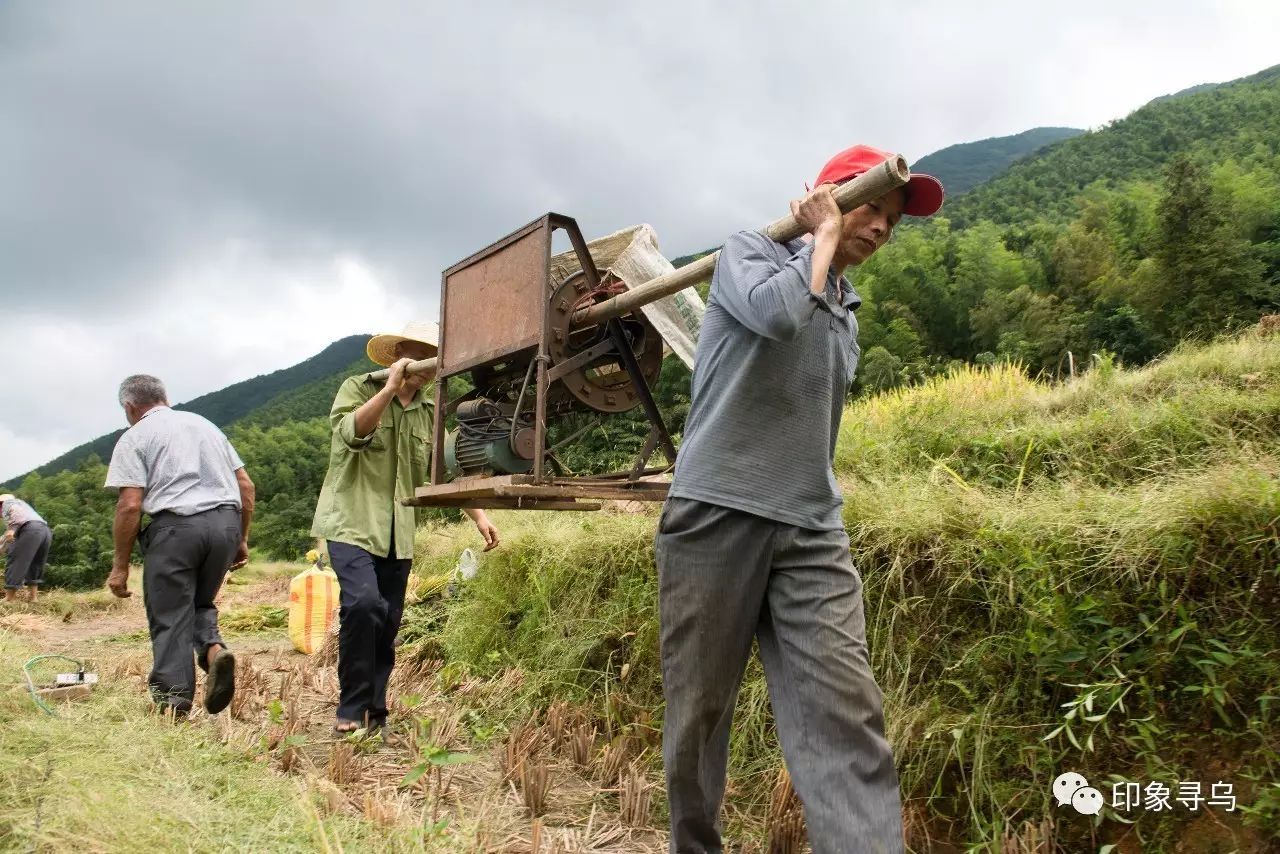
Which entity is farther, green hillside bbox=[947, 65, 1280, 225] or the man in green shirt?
green hillside bbox=[947, 65, 1280, 225]

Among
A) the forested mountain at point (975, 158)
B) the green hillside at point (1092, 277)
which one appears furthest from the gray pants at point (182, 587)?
the forested mountain at point (975, 158)

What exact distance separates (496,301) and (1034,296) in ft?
110

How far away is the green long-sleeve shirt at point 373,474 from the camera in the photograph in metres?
4.43

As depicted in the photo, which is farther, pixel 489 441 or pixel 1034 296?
pixel 1034 296

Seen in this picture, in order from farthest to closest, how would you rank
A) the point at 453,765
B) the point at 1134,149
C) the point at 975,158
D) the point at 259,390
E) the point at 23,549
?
the point at 975,158 → the point at 259,390 → the point at 1134,149 → the point at 23,549 → the point at 453,765

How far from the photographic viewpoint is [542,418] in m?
3.17

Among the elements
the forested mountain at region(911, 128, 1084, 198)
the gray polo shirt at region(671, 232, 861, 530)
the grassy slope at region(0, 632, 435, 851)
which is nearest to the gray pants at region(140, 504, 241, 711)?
the grassy slope at region(0, 632, 435, 851)

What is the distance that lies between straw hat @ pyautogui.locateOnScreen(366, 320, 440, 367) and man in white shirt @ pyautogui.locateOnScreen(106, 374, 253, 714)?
0.99 metres

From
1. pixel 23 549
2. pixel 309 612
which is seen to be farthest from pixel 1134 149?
pixel 309 612

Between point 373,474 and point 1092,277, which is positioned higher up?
point 1092,277

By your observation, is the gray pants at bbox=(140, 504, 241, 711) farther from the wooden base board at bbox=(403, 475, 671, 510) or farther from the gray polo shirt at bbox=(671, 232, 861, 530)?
the gray polo shirt at bbox=(671, 232, 861, 530)

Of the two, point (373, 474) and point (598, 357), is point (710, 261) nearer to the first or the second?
point (598, 357)

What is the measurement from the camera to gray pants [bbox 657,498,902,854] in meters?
2.10

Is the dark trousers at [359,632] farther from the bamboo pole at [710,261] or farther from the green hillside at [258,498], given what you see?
the green hillside at [258,498]
